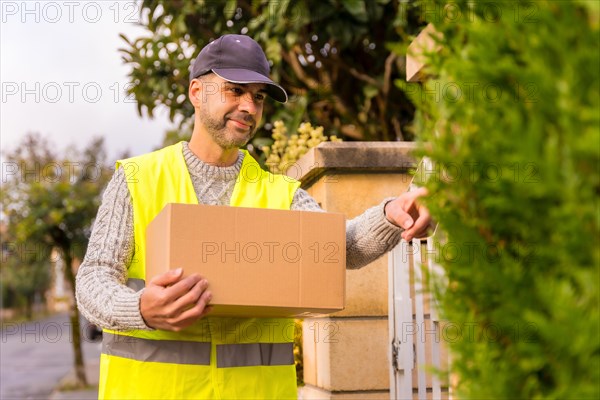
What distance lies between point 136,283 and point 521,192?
170 cm

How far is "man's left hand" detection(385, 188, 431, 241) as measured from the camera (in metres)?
2.49

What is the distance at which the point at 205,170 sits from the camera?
2.94 m

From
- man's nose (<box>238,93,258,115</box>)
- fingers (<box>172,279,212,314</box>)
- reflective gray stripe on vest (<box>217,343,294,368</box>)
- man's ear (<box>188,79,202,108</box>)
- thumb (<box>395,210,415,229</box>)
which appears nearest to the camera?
fingers (<box>172,279,212,314</box>)

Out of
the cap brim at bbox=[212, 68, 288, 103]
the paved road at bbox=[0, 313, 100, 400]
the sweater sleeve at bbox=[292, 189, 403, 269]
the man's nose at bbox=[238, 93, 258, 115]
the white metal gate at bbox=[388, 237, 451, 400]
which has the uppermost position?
the cap brim at bbox=[212, 68, 288, 103]

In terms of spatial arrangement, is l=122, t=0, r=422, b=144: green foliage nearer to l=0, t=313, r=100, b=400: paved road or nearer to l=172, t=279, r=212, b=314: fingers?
l=0, t=313, r=100, b=400: paved road

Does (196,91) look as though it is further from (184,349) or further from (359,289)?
(359,289)

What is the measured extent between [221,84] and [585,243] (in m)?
1.88

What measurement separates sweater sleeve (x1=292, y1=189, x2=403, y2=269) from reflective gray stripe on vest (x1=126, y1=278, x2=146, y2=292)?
0.62 meters

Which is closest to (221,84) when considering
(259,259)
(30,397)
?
(259,259)

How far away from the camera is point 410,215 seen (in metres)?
2.60

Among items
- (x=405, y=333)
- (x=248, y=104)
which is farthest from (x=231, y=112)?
(x=405, y=333)

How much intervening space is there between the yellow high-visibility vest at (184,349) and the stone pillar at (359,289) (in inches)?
70.3

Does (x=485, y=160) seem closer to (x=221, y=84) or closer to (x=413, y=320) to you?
(x=221, y=84)

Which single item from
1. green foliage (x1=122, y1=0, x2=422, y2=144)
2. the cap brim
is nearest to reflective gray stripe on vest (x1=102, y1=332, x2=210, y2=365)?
the cap brim
